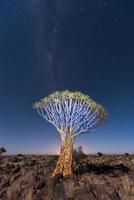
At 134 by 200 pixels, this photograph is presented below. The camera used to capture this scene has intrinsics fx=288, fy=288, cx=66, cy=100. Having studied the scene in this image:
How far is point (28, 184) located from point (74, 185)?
9.52 ft

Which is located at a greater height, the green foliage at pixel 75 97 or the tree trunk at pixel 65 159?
the green foliage at pixel 75 97

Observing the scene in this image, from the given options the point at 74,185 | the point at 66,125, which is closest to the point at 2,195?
the point at 74,185

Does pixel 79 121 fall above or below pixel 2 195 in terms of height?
above

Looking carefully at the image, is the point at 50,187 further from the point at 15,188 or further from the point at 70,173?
the point at 70,173

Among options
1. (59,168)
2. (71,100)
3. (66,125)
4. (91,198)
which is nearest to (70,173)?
(59,168)

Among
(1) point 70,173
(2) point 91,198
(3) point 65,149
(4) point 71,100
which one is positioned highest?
(4) point 71,100

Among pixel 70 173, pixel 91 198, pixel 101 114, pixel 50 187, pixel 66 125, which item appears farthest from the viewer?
pixel 101 114

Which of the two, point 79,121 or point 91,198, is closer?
point 91,198

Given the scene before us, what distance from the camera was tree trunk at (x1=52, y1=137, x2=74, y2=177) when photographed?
923 inches

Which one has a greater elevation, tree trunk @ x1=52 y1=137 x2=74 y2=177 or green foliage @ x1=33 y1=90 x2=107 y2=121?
green foliage @ x1=33 y1=90 x2=107 y2=121

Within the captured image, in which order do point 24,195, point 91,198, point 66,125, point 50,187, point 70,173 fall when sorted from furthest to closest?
point 66,125
point 70,173
point 50,187
point 24,195
point 91,198

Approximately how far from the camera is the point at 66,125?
84.9 ft

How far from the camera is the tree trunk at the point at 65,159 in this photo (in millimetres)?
23453

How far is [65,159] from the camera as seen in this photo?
24.0 metres
